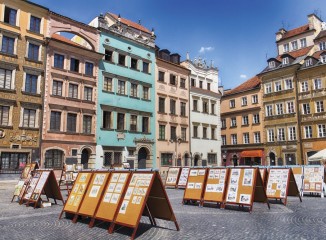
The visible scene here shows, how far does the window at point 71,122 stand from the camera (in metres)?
29.2

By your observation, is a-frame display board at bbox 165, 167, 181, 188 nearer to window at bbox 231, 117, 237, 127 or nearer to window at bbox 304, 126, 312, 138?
window at bbox 304, 126, 312, 138

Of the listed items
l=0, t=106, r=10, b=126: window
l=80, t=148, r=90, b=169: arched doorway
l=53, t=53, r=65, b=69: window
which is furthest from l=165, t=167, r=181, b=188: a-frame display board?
l=53, t=53, r=65, b=69: window

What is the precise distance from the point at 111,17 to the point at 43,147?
17.5 m

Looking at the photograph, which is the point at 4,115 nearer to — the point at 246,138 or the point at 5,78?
the point at 5,78

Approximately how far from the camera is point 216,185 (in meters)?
12.0

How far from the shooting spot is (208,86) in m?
44.0

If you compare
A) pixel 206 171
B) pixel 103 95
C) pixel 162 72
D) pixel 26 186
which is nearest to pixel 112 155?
pixel 103 95

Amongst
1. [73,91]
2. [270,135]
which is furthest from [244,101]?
[73,91]

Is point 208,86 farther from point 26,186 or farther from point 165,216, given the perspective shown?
point 165,216

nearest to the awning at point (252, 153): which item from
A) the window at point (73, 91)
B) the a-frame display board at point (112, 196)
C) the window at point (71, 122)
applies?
the window at point (71, 122)

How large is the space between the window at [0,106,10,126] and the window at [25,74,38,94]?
7.64ft

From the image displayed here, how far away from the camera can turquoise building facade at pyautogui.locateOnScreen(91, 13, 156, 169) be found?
3183 centimetres

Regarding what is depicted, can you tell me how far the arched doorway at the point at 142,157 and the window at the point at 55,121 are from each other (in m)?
9.59

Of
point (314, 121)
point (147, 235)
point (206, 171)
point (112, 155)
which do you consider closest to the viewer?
point (147, 235)
